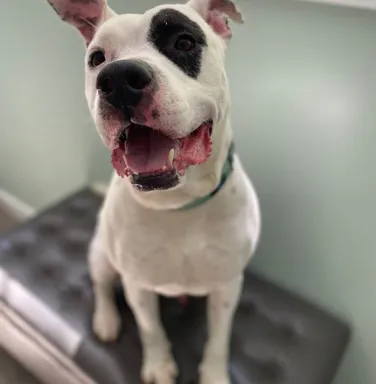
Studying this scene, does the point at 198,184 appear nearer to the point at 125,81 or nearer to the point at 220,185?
the point at 220,185

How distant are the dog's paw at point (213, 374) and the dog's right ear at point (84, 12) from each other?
751 millimetres

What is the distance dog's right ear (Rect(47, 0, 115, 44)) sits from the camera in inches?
34.0

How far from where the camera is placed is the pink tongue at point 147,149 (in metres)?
0.75

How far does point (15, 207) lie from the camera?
7.27 feet

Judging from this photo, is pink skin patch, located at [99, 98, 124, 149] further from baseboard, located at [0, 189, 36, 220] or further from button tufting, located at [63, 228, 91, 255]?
baseboard, located at [0, 189, 36, 220]

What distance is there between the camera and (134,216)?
38.5 inches

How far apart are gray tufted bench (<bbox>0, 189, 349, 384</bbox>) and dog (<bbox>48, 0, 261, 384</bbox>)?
52mm

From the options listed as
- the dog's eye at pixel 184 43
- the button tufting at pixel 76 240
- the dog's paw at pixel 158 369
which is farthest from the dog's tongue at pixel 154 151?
the button tufting at pixel 76 240

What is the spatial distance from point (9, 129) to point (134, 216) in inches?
47.5

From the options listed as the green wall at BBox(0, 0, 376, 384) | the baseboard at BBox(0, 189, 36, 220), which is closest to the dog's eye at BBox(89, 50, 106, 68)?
the green wall at BBox(0, 0, 376, 384)

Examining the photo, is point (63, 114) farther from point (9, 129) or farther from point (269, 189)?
point (269, 189)

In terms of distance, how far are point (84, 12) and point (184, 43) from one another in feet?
0.72

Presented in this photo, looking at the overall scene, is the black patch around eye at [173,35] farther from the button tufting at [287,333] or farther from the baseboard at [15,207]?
the baseboard at [15,207]

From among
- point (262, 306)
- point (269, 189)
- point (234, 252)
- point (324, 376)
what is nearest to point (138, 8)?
point (269, 189)
